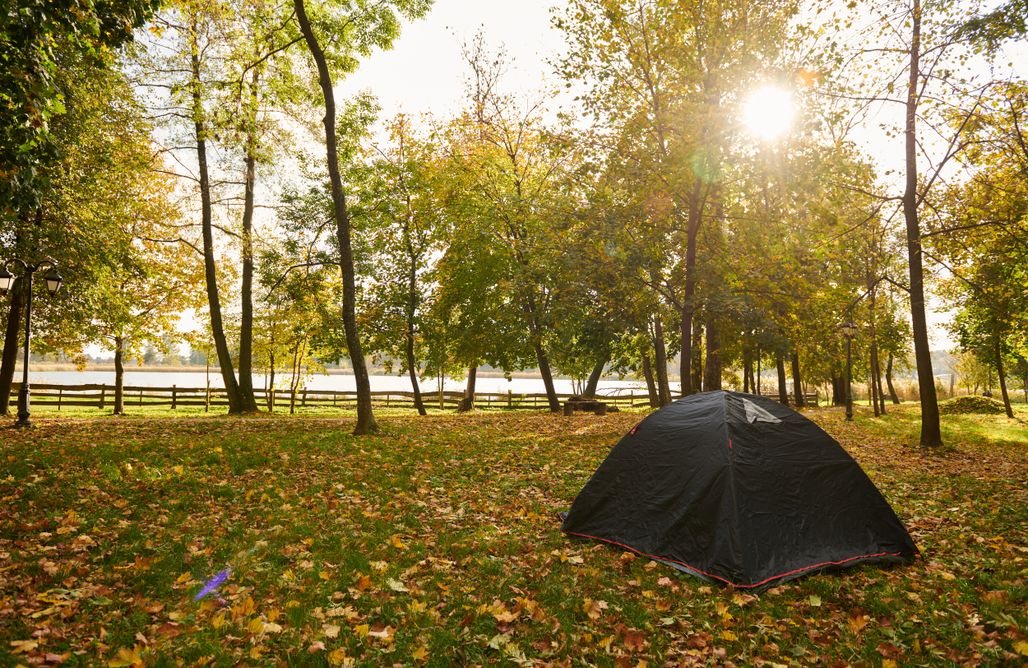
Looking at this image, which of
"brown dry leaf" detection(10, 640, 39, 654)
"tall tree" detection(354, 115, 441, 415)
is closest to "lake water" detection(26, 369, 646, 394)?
"tall tree" detection(354, 115, 441, 415)

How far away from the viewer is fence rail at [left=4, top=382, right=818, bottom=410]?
3009cm

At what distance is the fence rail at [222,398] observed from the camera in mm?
30094

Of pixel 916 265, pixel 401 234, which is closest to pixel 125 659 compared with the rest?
pixel 916 265

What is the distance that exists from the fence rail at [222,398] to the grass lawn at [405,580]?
2029cm

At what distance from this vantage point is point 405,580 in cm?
562

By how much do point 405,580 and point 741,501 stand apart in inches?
148

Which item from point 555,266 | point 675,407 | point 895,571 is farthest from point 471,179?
point 895,571

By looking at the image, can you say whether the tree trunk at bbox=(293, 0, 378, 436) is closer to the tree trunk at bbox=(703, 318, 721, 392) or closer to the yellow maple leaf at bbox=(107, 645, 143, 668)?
the yellow maple leaf at bbox=(107, 645, 143, 668)

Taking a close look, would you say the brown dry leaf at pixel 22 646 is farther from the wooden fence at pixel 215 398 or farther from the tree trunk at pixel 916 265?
the wooden fence at pixel 215 398

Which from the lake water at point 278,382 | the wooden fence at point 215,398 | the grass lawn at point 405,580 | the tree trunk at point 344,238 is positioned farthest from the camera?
the lake water at point 278,382

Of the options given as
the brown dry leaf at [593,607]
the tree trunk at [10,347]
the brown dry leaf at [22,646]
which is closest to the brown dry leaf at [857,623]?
the brown dry leaf at [593,607]

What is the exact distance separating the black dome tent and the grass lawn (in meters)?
0.27

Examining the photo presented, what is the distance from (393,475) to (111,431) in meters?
7.88

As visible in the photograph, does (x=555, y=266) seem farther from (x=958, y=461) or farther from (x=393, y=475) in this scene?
(x=958, y=461)
